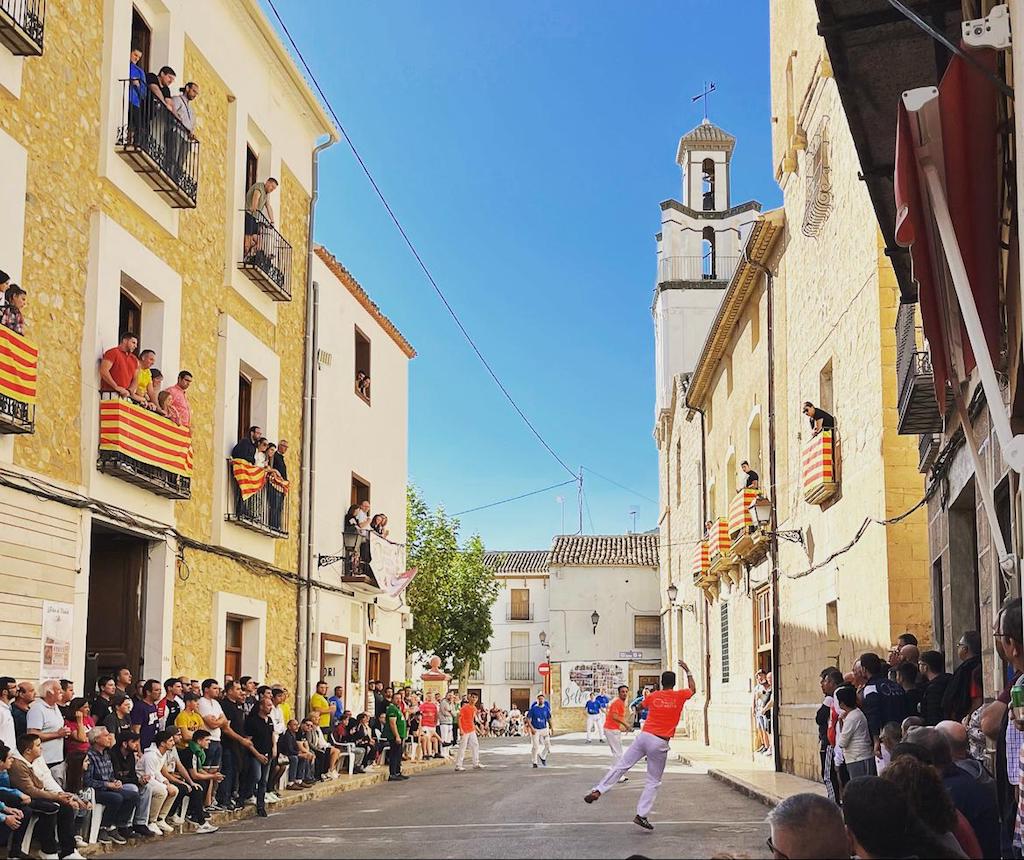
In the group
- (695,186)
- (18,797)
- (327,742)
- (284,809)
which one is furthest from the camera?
(695,186)

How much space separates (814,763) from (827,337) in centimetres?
604

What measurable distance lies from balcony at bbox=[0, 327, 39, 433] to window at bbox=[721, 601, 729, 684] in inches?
847

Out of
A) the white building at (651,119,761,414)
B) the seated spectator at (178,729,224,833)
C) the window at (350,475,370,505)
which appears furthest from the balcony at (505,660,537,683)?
the seated spectator at (178,729,224,833)

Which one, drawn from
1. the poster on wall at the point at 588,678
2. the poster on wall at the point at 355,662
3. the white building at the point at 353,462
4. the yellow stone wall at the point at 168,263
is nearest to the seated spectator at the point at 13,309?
the yellow stone wall at the point at 168,263

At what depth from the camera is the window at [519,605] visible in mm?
69312

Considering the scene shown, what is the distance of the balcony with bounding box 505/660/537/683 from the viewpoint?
226ft

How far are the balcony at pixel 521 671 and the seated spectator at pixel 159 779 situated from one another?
2207 inches

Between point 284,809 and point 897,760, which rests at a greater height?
point 897,760

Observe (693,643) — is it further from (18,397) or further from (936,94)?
(936,94)

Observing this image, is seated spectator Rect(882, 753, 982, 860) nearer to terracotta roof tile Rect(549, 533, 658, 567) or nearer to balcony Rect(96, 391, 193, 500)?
balcony Rect(96, 391, 193, 500)

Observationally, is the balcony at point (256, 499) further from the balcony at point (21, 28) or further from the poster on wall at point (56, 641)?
the balcony at point (21, 28)

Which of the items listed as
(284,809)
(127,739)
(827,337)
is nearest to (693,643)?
(827,337)

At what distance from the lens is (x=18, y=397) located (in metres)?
12.2

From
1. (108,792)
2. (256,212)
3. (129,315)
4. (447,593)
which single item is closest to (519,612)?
(447,593)
